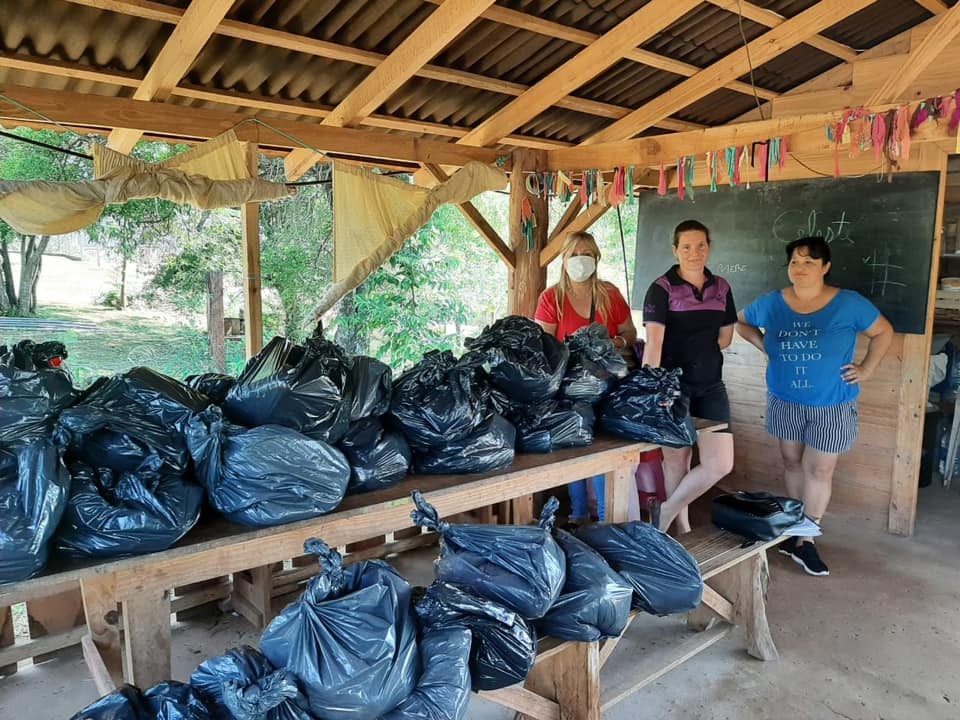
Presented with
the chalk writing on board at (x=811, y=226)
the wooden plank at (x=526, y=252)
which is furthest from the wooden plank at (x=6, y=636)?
the chalk writing on board at (x=811, y=226)

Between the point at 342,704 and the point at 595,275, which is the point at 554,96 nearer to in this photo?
the point at 595,275

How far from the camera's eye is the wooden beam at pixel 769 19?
3402mm

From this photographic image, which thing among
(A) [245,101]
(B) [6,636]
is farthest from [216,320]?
(B) [6,636]

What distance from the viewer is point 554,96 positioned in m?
3.91

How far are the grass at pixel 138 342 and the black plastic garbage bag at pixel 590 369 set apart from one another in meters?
7.38

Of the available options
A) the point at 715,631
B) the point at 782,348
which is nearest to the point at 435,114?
the point at 782,348

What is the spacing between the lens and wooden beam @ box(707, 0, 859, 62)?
11.2 ft

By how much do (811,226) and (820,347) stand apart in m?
1.38

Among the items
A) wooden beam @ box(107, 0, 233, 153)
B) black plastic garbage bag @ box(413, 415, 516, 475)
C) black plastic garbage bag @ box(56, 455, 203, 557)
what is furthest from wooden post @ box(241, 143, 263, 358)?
black plastic garbage bag @ box(56, 455, 203, 557)

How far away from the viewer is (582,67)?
371 centimetres

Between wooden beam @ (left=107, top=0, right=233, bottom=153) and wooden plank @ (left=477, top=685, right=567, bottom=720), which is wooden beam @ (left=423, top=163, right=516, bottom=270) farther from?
wooden plank @ (left=477, top=685, right=567, bottom=720)

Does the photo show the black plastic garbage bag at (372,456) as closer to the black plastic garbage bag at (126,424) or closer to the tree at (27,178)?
the black plastic garbage bag at (126,424)

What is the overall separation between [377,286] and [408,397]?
23.1 feet

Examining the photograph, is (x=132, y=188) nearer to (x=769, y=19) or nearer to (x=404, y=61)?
(x=404, y=61)
